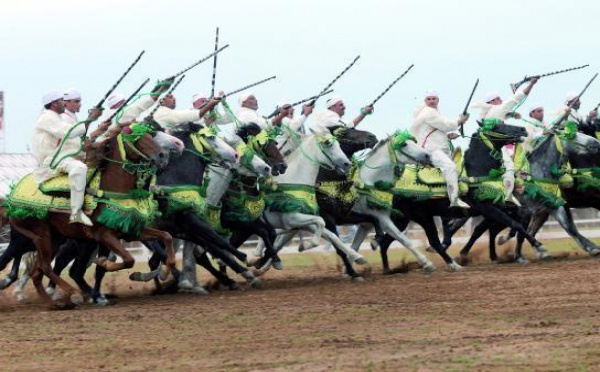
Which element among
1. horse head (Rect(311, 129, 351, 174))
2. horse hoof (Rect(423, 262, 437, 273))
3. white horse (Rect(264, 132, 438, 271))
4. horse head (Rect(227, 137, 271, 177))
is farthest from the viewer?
horse hoof (Rect(423, 262, 437, 273))

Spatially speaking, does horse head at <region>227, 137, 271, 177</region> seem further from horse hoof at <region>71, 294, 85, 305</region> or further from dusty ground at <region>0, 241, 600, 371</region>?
horse hoof at <region>71, 294, 85, 305</region>

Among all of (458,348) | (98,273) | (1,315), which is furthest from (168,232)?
(458,348)

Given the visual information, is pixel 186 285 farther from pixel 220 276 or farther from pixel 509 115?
pixel 509 115

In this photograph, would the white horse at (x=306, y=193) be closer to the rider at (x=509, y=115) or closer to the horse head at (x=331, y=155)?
the horse head at (x=331, y=155)


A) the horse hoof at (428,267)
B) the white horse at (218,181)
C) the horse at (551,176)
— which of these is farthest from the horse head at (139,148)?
the horse at (551,176)

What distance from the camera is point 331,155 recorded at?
18.5 meters

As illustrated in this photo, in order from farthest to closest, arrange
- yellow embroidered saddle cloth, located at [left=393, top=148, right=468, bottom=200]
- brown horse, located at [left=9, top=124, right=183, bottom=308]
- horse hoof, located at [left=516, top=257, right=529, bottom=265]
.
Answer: horse hoof, located at [left=516, top=257, right=529, bottom=265] < yellow embroidered saddle cloth, located at [left=393, top=148, right=468, bottom=200] < brown horse, located at [left=9, top=124, right=183, bottom=308]

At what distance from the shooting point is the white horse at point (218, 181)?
691 inches

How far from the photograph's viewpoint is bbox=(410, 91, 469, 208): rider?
2008cm

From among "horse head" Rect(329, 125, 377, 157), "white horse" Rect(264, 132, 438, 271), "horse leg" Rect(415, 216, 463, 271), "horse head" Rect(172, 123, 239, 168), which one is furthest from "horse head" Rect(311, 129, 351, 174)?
"horse leg" Rect(415, 216, 463, 271)

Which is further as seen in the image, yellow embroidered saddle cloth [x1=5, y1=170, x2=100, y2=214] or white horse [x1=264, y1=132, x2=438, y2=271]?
white horse [x1=264, y1=132, x2=438, y2=271]

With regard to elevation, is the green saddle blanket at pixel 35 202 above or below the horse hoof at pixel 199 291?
above

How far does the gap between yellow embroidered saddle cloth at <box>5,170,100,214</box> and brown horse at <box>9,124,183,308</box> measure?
8 cm

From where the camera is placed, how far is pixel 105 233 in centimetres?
1580
